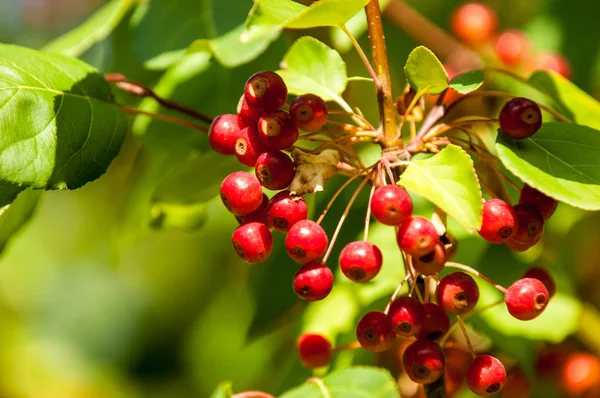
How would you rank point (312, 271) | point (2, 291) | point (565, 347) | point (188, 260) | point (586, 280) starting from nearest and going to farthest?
point (312, 271) < point (565, 347) < point (586, 280) < point (188, 260) < point (2, 291)

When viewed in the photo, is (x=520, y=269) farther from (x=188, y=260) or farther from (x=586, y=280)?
(x=188, y=260)

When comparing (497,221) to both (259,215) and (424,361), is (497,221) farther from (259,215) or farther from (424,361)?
(259,215)

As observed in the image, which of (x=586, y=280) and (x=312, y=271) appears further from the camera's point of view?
(x=586, y=280)

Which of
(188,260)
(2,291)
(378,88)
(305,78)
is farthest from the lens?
(2,291)

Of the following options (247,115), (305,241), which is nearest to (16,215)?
(247,115)

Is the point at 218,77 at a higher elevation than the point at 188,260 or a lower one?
higher

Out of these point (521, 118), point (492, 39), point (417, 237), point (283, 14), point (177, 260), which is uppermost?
point (283, 14)

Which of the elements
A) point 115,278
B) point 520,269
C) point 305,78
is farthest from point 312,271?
point 115,278

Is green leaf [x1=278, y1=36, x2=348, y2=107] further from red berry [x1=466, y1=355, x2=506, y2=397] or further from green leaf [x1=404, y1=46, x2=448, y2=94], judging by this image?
red berry [x1=466, y1=355, x2=506, y2=397]
